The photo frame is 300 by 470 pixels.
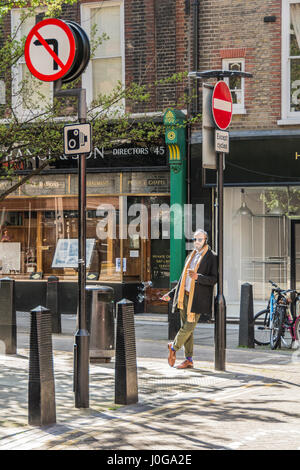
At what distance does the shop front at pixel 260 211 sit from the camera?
1678cm

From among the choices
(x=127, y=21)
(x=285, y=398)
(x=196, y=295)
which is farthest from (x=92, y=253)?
(x=285, y=398)

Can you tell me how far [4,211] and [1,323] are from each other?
774 cm

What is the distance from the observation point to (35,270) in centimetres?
1911

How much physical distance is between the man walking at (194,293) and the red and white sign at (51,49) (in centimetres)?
329

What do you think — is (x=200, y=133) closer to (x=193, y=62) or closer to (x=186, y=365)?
(x=193, y=62)

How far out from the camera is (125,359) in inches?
323

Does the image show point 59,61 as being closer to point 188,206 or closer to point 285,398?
point 285,398

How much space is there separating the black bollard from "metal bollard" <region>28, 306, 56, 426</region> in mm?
4468

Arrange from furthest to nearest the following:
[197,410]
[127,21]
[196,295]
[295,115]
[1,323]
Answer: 1. [127,21]
2. [295,115]
3. [1,323]
4. [196,295]
5. [197,410]

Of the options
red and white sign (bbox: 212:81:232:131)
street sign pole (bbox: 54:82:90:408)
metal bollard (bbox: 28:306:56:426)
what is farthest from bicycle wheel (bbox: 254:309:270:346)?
metal bollard (bbox: 28:306:56:426)

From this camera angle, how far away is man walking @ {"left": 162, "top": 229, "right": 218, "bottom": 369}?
1055 cm

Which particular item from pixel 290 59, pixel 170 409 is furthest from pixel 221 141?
pixel 290 59

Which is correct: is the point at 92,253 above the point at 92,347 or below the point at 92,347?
above

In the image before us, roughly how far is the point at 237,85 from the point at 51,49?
9440 mm
